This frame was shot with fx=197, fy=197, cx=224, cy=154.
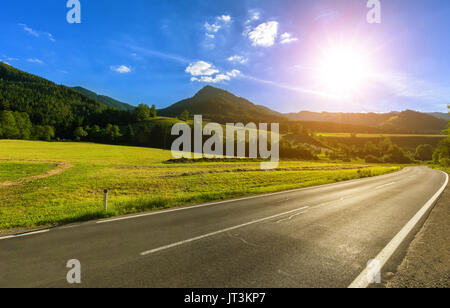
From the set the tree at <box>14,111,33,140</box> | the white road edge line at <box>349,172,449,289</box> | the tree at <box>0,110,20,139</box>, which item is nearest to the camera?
the white road edge line at <box>349,172,449,289</box>

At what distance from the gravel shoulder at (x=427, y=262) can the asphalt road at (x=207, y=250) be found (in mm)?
574

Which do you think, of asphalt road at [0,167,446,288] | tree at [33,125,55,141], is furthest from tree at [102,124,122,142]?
asphalt road at [0,167,446,288]

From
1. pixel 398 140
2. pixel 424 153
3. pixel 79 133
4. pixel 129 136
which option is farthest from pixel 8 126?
pixel 398 140

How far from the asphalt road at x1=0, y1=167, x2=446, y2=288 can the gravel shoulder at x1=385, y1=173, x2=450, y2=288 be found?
0.57 metres

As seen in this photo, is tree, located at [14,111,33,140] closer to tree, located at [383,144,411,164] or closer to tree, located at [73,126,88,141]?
tree, located at [73,126,88,141]

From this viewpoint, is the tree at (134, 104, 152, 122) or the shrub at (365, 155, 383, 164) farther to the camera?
the tree at (134, 104, 152, 122)

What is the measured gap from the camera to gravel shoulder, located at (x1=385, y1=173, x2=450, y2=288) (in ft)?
13.8

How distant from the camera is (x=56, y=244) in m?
5.70

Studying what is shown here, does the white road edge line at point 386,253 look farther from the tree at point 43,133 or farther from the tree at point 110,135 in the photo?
the tree at point 43,133

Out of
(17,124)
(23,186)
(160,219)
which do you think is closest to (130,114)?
(17,124)

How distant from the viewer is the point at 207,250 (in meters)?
5.48
